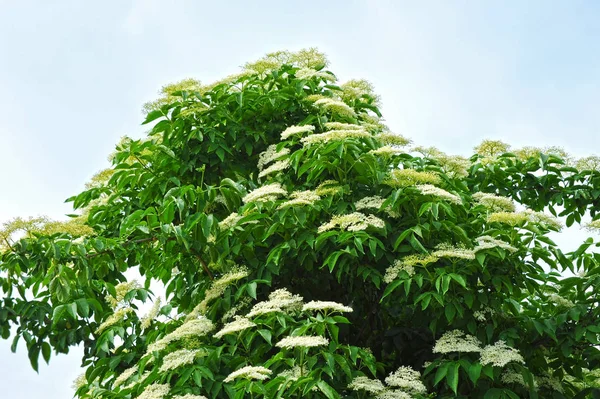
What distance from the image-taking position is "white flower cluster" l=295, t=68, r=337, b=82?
18.9 ft

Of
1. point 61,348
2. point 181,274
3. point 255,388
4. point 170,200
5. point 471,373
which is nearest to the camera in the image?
point 255,388

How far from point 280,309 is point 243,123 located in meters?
1.78

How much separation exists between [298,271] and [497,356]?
148 centimetres

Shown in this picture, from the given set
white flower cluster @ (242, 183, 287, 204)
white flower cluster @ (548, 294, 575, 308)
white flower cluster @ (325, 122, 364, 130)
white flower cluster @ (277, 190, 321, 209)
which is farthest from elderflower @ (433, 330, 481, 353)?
white flower cluster @ (325, 122, 364, 130)

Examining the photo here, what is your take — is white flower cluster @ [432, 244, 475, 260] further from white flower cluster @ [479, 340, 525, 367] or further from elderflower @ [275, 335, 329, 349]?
elderflower @ [275, 335, 329, 349]

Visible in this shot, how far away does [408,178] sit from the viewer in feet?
15.9

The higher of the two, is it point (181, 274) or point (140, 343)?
point (181, 274)

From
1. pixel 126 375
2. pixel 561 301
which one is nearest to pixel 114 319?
pixel 126 375

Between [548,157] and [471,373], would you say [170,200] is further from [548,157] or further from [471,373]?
[548,157]

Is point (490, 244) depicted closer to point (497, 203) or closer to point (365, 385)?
point (497, 203)

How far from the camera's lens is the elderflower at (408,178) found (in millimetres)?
4758

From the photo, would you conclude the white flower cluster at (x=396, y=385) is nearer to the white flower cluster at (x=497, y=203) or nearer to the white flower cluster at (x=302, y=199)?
the white flower cluster at (x=302, y=199)

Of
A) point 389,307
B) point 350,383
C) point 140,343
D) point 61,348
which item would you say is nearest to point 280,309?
point 350,383

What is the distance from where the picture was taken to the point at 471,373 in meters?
4.34
